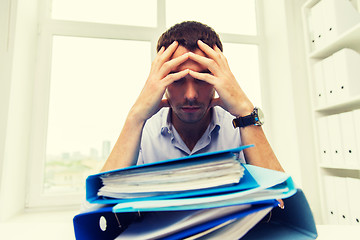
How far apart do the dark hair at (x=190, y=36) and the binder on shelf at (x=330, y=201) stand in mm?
1109

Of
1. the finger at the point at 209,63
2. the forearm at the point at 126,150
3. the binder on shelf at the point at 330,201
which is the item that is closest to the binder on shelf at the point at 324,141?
the binder on shelf at the point at 330,201

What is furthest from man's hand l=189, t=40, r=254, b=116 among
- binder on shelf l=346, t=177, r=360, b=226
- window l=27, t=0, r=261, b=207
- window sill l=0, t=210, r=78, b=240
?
window l=27, t=0, r=261, b=207

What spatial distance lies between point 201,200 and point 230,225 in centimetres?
6

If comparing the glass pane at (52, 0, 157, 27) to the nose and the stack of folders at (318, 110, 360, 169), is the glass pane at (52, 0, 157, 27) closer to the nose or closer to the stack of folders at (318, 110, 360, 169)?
the nose

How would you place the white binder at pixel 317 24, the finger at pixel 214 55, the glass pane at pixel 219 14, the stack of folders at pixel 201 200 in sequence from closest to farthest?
the stack of folders at pixel 201 200
the finger at pixel 214 55
the white binder at pixel 317 24
the glass pane at pixel 219 14

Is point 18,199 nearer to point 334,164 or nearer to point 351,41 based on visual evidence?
point 334,164

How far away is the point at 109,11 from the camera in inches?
71.4

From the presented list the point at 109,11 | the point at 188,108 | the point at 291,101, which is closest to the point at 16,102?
the point at 109,11

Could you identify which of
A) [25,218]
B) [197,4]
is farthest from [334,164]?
[25,218]

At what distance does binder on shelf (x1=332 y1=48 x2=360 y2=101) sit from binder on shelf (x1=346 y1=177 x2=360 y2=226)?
451mm

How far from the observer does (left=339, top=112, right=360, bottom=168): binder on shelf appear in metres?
1.15

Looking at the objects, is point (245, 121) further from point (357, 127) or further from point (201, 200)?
point (357, 127)

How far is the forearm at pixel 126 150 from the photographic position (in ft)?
1.94

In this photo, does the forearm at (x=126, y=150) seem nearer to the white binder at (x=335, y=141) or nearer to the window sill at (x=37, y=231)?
the window sill at (x=37, y=231)
